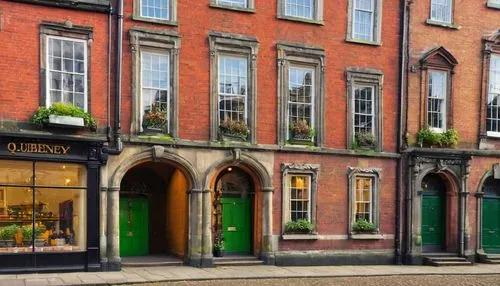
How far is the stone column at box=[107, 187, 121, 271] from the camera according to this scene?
55.8 feet

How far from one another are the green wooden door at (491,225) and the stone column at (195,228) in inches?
423

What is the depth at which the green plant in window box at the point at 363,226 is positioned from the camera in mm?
20484

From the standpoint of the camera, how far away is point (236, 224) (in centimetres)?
1980

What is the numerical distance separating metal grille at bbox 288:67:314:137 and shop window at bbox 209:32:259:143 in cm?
133

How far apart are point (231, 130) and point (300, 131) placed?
7.73 feet

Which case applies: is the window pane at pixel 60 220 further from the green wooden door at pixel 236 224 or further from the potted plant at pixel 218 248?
the green wooden door at pixel 236 224

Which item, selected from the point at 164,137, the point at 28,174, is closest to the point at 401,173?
the point at 164,137

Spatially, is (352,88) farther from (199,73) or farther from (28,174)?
(28,174)

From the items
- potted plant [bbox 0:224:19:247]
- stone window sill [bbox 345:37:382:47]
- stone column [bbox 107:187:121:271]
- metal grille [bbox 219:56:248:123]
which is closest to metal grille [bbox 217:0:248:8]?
metal grille [bbox 219:56:248:123]

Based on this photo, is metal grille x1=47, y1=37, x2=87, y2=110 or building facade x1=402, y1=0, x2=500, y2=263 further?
building facade x1=402, y1=0, x2=500, y2=263

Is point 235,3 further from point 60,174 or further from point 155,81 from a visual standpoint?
point 60,174

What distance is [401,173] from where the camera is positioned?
838 inches

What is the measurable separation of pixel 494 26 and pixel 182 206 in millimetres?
13007

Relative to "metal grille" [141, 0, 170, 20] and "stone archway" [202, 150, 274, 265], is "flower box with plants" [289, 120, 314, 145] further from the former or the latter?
"metal grille" [141, 0, 170, 20]
